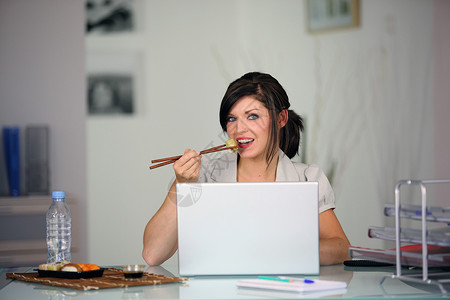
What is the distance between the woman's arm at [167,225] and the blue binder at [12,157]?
2098 millimetres

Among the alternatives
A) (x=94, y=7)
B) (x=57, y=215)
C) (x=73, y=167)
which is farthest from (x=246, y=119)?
(x=94, y=7)

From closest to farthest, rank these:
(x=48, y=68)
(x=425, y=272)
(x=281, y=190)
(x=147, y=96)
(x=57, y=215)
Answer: (x=425, y=272), (x=281, y=190), (x=57, y=215), (x=48, y=68), (x=147, y=96)

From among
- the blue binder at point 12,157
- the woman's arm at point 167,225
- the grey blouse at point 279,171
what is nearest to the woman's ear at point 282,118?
the grey blouse at point 279,171

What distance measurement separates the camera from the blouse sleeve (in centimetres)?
222

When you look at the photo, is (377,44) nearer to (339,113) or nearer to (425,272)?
(339,113)

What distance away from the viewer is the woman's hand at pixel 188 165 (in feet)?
6.31

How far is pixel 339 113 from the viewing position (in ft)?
14.6

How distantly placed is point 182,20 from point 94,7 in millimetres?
613

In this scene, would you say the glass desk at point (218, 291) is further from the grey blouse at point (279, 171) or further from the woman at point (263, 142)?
the grey blouse at point (279, 171)

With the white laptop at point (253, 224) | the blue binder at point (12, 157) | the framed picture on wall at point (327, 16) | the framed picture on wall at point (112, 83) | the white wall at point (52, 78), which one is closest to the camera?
the white laptop at point (253, 224)

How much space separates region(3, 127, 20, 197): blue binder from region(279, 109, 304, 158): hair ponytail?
79.7 inches

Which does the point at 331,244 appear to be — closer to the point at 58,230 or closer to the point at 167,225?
the point at 167,225

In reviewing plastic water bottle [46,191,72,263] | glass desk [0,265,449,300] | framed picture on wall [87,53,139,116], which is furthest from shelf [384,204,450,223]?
framed picture on wall [87,53,139,116]

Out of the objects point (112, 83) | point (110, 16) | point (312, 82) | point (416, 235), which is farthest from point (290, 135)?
point (110, 16)
